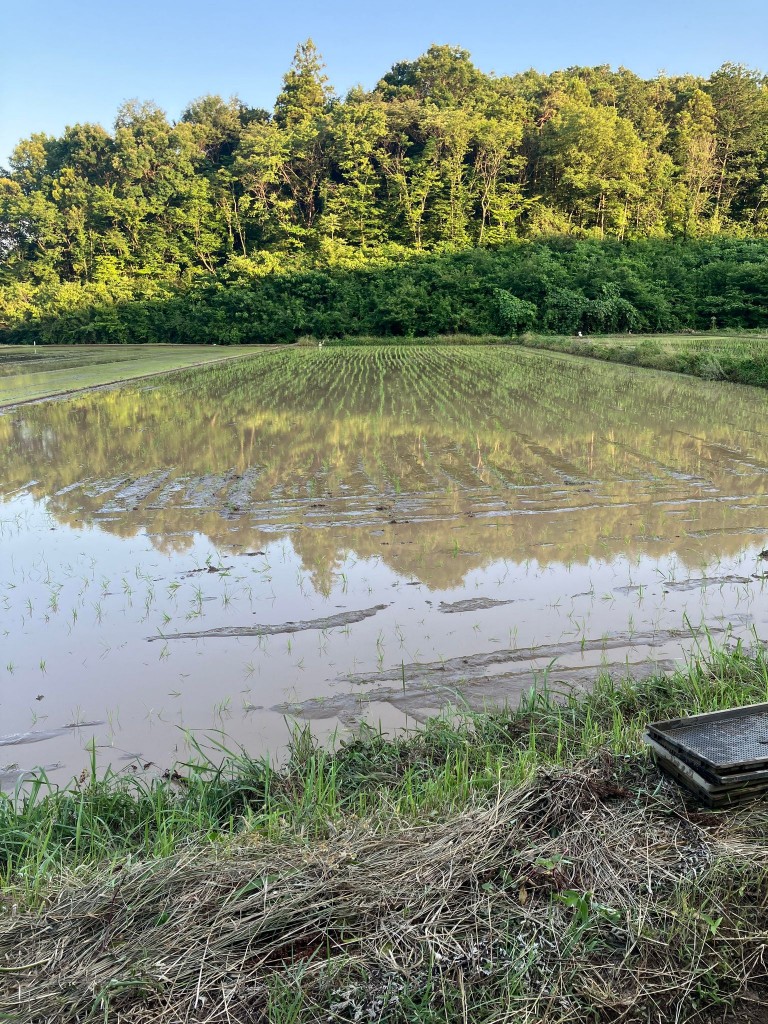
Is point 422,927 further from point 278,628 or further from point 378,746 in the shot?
point 278,628

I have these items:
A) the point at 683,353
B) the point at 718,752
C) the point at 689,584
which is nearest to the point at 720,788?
the point at 718,752

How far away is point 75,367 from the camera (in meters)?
19.8

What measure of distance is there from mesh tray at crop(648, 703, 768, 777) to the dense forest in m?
26.8

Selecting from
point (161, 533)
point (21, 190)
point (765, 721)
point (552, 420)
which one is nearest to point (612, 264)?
point (552, 420)

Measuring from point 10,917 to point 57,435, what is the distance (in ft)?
29.8


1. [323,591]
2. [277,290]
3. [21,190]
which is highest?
[21,190]

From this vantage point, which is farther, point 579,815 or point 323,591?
point 323,591

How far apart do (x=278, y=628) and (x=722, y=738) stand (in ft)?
7.09

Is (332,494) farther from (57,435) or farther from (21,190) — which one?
(21,190)

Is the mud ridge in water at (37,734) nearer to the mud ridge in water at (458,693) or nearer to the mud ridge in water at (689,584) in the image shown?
the mud ridge in water at (458,693)

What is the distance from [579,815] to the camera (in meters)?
1.84

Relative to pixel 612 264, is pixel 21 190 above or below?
above

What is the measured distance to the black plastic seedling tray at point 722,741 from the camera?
183 cm

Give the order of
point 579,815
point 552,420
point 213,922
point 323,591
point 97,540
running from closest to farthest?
point 213,922
point 579,815
point 323,591
point 97,540
point 552,420
